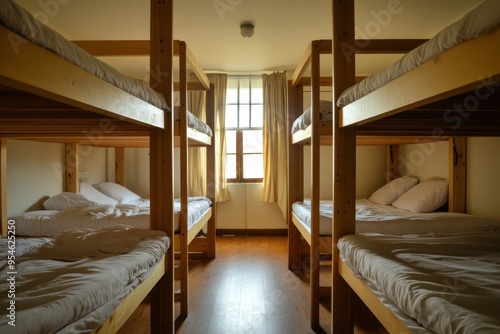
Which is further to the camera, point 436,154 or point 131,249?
point 436,154

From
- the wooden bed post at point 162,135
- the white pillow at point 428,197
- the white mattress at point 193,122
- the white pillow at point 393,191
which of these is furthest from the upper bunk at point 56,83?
the white pillow at point 393,191

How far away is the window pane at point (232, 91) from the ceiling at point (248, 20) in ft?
1.96

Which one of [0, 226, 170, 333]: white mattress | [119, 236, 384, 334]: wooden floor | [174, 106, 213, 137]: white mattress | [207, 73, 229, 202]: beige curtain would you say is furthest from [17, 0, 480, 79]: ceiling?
[119, 236, 384, 334]: wooden floor

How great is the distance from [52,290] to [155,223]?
2.39ft

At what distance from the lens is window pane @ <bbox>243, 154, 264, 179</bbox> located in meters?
4.04

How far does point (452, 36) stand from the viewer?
0.60m

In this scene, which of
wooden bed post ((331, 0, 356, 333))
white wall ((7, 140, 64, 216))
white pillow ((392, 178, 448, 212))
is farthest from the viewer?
white pillow ((392, 178, 448, 212))

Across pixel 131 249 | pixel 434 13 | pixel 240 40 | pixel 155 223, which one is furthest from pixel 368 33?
pixel 131 249

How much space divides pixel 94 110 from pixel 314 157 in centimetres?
121

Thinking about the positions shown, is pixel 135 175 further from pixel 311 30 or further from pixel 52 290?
pixel 52 290

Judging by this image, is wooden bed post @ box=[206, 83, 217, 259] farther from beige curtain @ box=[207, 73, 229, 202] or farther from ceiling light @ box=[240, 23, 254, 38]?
beige curtain @ box=[207, 73, 229, 202]

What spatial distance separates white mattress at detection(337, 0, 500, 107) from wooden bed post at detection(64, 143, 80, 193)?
2.90 meters

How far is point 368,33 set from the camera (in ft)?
9.57

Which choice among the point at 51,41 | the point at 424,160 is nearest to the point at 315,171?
the point at 51,41
